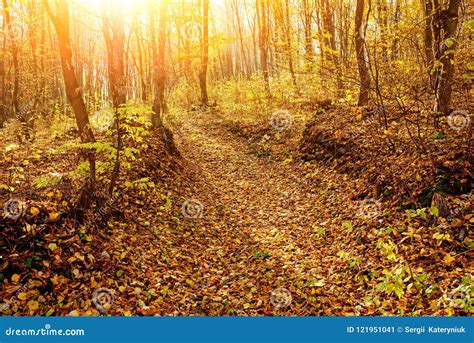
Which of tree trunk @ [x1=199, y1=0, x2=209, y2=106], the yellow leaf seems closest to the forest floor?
the yellow leaf

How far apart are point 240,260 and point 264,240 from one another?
928 mm

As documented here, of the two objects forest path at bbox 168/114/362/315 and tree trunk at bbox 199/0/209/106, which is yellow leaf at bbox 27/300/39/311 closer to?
forest path at bbox 168/114/362/315

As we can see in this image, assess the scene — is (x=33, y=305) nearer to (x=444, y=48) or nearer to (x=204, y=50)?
(x=444, y=48)

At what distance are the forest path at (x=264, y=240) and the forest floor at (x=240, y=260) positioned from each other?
2cm

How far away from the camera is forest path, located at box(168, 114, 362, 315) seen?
5.48m

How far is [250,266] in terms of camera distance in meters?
6.48

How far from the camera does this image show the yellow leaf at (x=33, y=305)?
4441 millimetres

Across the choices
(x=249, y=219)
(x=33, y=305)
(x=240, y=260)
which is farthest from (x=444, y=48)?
(x=33, y=305)

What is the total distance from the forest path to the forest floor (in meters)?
0.02

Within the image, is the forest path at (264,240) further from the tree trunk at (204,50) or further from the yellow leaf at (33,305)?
the tree trunk at (204,50)

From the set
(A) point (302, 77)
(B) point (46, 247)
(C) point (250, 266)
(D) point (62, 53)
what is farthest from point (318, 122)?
(B) point (46, 247)

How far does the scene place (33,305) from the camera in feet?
14.6

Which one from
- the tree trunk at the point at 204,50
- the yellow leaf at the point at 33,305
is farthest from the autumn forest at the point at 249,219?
the tree trunk at the point at 204,50

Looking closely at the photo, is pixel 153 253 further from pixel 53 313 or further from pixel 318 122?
pixel 318 122
